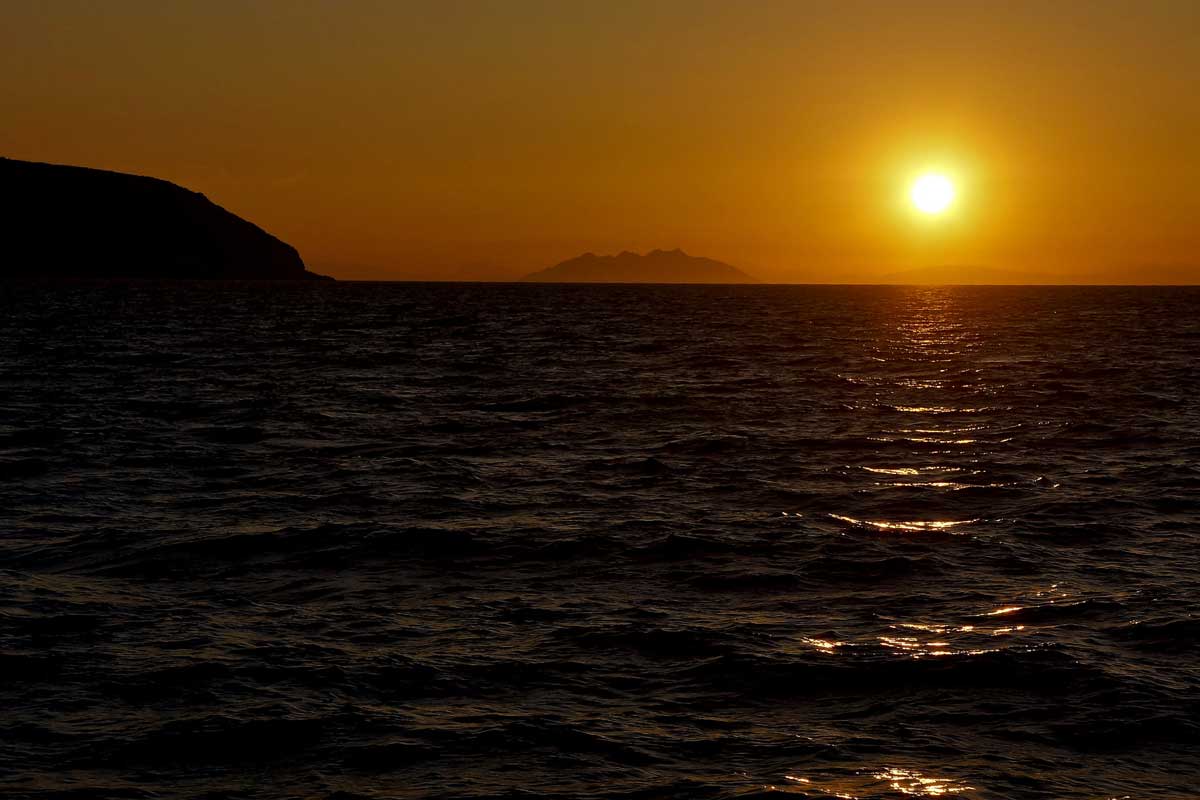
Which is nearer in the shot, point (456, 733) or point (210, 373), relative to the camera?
point (456, 733)

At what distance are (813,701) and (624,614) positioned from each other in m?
3.19

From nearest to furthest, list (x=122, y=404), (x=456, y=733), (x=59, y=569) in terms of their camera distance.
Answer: (x=456, y=733) < (x=59, y=569) < (x=122, y=404)

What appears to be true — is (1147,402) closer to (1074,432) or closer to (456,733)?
(1074,432)

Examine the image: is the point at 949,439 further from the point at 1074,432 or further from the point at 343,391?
the point at 343,391

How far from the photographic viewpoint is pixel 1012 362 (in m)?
55.5

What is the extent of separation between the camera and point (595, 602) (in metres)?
14.5

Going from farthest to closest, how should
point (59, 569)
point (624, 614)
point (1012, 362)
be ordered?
point (1012, 362) < point (59, 569) < point (624, 614)

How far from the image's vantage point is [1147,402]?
121ft

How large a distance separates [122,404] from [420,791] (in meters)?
27.8

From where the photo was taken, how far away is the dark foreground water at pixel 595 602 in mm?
9922

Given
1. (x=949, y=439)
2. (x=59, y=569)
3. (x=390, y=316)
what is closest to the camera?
(x=59, y=569)

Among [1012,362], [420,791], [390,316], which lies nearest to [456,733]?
[420,791]

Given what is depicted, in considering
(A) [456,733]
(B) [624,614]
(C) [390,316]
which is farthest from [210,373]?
(C) [390,316]

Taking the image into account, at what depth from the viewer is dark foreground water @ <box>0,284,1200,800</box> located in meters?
9.92
